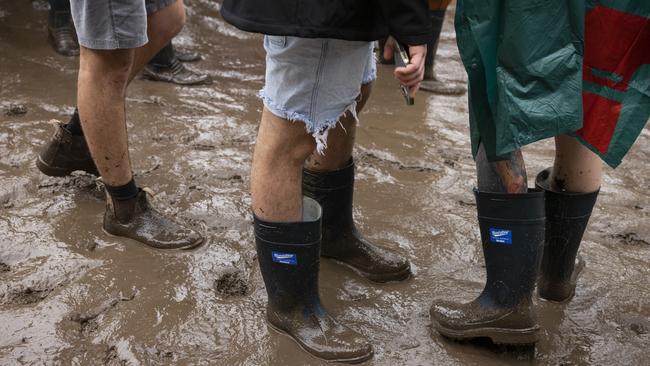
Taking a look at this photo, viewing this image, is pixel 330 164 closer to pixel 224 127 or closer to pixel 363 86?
pixel 363 86

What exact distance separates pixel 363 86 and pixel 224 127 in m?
1.75

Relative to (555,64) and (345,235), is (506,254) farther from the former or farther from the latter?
(345,235)

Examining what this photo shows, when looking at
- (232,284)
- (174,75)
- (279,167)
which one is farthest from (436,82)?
(279,167)

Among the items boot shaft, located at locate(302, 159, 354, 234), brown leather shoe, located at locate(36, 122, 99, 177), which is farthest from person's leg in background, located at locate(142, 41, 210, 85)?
boot shaft, located at locate(302, 159, 354, 234)

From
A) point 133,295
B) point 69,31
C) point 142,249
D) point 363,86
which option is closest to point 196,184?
point 142,249

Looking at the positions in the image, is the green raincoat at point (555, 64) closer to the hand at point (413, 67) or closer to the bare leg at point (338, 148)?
the hand at point (413, 67)

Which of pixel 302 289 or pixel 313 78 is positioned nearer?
pixel 313 78

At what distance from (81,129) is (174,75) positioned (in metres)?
1.77

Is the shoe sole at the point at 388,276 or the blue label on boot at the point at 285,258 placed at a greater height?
the blue label on boot at the point at 285,258

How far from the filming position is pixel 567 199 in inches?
89.4

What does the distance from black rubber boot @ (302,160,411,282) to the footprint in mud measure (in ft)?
1.16

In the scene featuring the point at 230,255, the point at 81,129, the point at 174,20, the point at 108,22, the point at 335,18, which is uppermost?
the point at 335,18

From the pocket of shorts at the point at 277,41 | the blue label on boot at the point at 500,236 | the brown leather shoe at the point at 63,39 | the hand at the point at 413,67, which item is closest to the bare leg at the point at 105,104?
the pocket of shorts at the point at 277,41

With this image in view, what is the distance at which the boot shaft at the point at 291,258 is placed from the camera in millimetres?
2098
